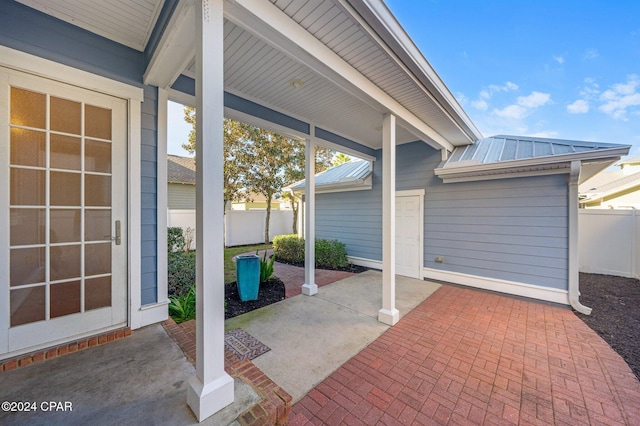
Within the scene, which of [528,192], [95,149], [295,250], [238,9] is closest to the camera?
[238,9]

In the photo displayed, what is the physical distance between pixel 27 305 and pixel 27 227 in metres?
0.70

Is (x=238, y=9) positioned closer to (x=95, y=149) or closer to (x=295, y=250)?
(x=95, y=149)

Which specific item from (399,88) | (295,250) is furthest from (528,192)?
(295,250)

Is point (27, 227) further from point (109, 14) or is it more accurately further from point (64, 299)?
point (109, 14)

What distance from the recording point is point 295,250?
765 centimetres

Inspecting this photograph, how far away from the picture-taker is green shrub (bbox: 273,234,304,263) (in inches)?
297

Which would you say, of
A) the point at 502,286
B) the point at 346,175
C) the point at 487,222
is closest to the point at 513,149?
the point at 487,222

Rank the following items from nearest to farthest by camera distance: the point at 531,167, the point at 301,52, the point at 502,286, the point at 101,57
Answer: the point at 301,52 < the point at 101,57 < the point at 531,167 < the point at 502,286

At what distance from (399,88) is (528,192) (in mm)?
3531

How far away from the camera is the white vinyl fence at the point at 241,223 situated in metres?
9.45

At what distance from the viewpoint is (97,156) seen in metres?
2.47

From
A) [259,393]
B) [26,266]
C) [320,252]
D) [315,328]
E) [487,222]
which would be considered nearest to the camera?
[259,393]

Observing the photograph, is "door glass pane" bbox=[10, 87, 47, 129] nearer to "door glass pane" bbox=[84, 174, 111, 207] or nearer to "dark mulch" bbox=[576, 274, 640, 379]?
"door glass pane" bbox=[84, 174, 111, 207]

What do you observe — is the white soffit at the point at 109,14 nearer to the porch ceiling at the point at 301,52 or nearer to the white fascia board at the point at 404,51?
the porch ceiling at the point at 301,52
